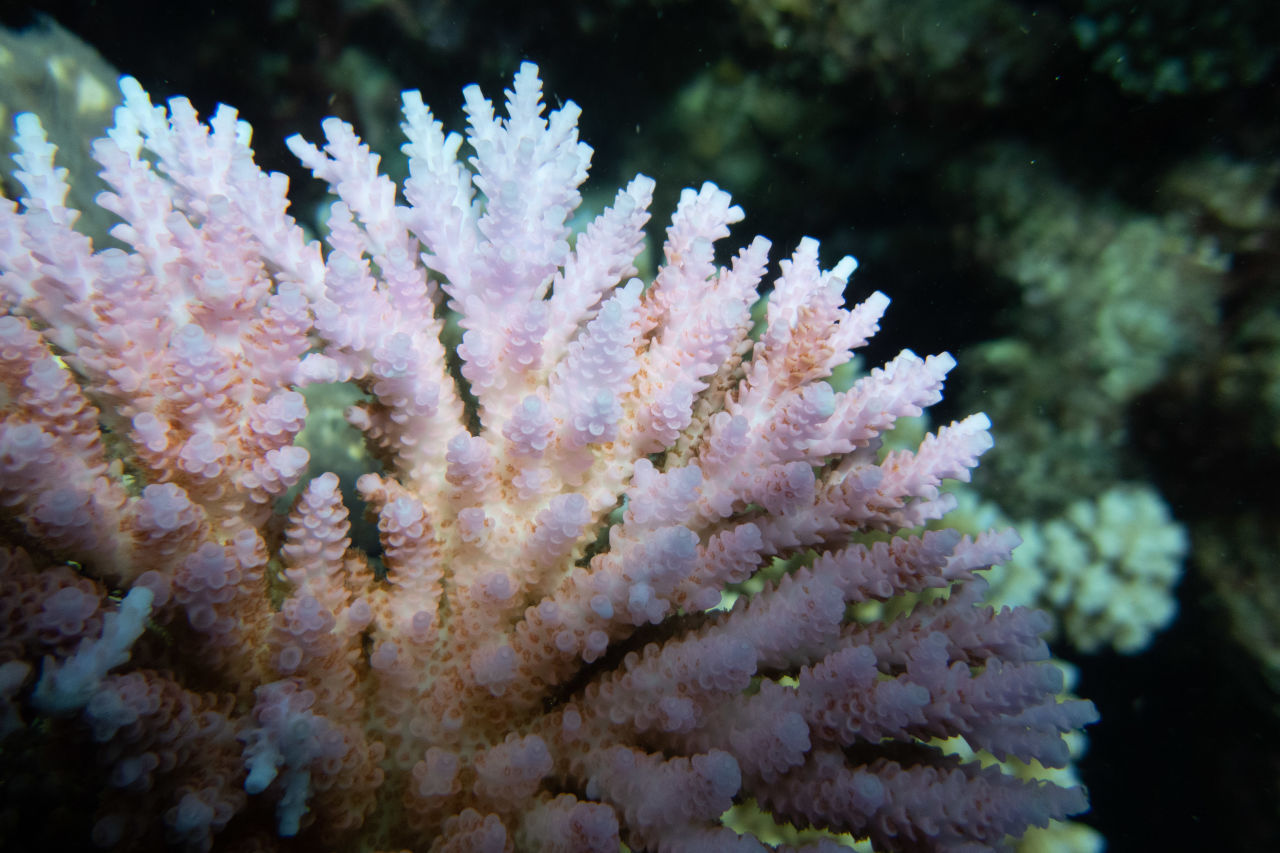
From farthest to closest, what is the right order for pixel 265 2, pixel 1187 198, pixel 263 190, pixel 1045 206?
pixel 265 2
pixel 1045 206
pixel 1187 198
pixel 263 190

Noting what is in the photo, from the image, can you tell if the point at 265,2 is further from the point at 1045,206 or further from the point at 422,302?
the point at 1045,206

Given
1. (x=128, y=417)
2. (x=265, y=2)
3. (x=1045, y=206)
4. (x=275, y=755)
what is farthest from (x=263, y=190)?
(x=1045, y=206)

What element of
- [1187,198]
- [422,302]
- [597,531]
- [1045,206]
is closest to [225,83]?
[422,302]

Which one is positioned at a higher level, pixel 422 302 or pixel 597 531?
pixel 422 302

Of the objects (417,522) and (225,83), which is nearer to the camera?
(417,522)

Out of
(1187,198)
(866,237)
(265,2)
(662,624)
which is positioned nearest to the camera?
(662,624)

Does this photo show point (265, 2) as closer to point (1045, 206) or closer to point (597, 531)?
point (597, 531)

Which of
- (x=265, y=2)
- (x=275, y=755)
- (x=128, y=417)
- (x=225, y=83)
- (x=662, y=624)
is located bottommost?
(x=275, y=755)
